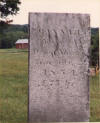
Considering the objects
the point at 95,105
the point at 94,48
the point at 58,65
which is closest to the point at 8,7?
the point at 94,48

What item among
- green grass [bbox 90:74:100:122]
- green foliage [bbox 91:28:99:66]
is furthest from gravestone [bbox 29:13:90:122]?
green foliage [bbox 91:28:99:66]

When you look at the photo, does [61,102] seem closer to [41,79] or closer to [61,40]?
[41,79]

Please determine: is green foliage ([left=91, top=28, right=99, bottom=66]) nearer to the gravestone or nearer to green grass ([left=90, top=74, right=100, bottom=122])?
green grass ([left=90, top=74, right=100, bottom=122])

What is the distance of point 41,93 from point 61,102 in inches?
16.0

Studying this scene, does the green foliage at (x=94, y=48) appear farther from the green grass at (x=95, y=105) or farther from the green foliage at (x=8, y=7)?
the green grass at (x=95, y=105)

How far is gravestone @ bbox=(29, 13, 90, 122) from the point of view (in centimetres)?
797

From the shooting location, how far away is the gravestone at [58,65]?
797cm

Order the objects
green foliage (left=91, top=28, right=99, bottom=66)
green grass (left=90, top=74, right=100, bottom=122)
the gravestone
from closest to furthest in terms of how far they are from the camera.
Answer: the gravestone → green grass (left=90, top=74, right=100, bottom=122) → green foliage (left=91, top=28, right=99, bottom=66)

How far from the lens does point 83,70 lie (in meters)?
8.12

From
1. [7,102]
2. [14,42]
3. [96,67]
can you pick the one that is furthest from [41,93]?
[14,42]

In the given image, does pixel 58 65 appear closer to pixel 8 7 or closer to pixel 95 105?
pixel 95 105

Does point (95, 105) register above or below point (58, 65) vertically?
below

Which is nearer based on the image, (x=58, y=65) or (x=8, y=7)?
→ (x=58, y=65)

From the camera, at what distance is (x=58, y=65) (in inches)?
318
